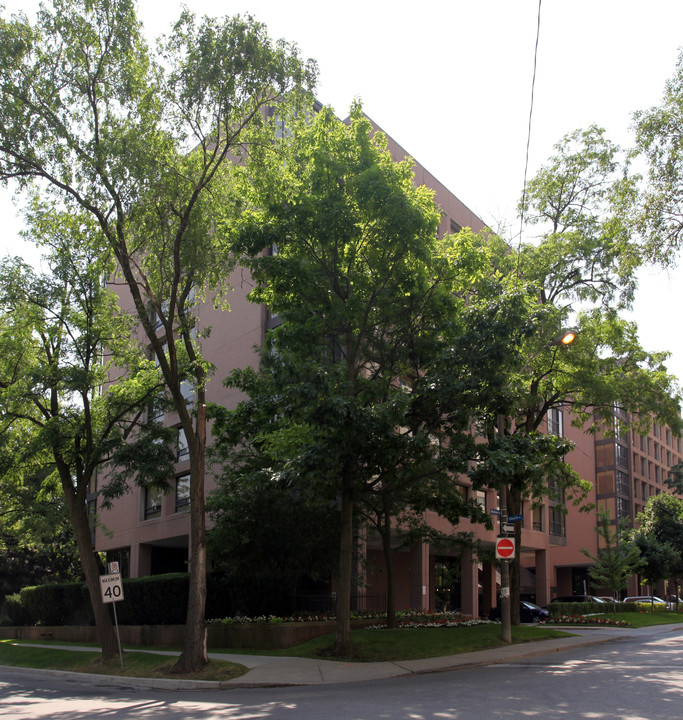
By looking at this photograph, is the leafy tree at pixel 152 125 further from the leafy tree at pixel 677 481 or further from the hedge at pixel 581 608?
the leafy tree at pixel 677 481

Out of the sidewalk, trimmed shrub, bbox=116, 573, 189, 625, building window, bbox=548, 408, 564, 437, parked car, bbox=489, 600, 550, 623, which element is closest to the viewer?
the sidewalk

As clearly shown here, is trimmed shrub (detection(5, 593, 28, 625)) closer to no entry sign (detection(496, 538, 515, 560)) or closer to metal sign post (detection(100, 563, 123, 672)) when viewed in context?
metal sign post (detection(100, 563, 123, 672))

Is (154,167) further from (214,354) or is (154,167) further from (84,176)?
(214,354)

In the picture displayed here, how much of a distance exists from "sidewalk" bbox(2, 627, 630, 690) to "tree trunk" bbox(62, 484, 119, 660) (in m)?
1.12

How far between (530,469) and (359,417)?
12.4 feet

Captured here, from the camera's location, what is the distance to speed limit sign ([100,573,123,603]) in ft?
54.5

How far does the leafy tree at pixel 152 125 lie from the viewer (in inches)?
613

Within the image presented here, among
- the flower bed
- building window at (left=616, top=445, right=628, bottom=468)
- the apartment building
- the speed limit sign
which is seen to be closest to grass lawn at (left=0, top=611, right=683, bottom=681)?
the speed limit sign

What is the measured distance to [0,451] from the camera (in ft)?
71.1

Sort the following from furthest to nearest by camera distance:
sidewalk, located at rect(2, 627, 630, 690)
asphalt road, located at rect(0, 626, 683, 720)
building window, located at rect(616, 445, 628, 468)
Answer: building window, located at rect(616, 445, 628, 468)
sidewalk, located at rect(2, 627, 630, 690)
asphalt road, located at rect(0, 626, 683, 720)

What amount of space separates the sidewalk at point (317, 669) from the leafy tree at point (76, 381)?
12.8 feet

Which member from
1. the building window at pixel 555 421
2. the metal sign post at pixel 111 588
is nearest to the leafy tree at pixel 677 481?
the building window at pixel 555 421

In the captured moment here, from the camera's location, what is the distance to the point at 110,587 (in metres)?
16.7

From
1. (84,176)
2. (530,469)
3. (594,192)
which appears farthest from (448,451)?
(594,192)
